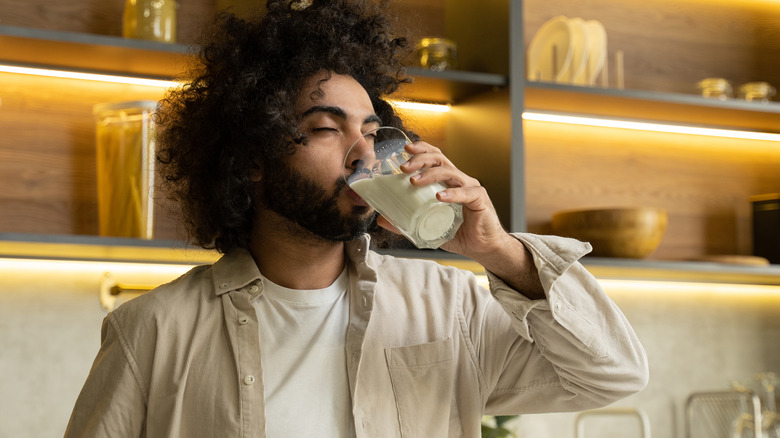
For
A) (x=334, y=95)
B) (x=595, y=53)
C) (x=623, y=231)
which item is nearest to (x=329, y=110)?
(x=334, y=95)

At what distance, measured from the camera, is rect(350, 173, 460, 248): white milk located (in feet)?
3.46

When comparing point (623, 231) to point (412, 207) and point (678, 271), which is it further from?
point (412, 207)

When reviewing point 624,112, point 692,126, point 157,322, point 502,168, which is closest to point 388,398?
point 157,322

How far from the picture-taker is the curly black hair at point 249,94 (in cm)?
135

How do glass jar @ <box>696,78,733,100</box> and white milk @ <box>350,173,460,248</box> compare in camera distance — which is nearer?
white milk @ <box>350,173,460,248</box>

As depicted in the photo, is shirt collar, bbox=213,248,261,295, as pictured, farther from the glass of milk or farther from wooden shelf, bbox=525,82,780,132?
wooden shelf, bbox=525,82,780,132

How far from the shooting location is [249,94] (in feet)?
4.56

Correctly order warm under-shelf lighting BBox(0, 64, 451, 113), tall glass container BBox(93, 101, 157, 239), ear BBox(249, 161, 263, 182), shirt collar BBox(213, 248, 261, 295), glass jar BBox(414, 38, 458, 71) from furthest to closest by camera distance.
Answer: glass jar BBox(414, 38, 458, 71)
warm under-shelf lighting BBox(0, 64, 451, 113)
tall glass container BBox(93, 101, 157, 239)
ear BBox(249, 161, 263, 182)
shirt collar BBox(213, 248, 261, 295)

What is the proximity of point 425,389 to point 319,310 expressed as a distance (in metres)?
0.20

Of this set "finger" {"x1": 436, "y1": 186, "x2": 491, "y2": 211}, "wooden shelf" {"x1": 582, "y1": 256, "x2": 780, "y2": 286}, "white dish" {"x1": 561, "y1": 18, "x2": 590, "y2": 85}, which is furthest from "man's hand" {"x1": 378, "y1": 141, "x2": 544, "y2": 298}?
"white dish" {"x1": 561, "y1": 18, "x2": 590, "y2": 85}

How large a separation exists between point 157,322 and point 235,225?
0.21 metres

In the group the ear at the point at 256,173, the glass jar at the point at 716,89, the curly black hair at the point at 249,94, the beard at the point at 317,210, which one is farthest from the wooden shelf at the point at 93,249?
the glass jar at the point at 716,89

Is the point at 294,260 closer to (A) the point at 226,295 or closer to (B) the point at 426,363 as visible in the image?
(A) the point at 226,295

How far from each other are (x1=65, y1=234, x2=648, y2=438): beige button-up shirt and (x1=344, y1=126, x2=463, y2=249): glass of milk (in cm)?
15
